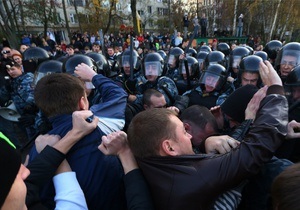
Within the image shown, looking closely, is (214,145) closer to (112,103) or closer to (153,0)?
(112,103)

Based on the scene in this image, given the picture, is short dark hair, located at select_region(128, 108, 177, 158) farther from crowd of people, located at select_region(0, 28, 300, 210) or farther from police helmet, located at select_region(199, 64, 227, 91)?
police helmet, located at select_region(199, 64, 227, 91)

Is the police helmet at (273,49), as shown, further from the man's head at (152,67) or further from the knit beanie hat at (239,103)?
the knit beanie hat at (239,103)

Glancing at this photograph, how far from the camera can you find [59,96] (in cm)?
152

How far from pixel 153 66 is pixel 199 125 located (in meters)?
2.74

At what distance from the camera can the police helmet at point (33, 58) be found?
4.67 meters

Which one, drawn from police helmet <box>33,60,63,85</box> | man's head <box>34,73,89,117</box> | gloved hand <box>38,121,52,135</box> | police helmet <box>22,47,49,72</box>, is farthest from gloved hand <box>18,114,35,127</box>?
man's head <box>34,73,89,117</box>

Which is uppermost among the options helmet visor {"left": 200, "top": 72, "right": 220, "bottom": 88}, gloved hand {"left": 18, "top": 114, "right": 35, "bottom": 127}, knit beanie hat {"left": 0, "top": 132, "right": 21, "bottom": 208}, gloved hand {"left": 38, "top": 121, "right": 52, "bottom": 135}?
knit beanie hat {"left": 0, "top": 132, "right": 21, "bottom": 208}

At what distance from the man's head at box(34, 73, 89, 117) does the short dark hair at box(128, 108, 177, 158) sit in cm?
49

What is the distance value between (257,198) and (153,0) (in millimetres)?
53713

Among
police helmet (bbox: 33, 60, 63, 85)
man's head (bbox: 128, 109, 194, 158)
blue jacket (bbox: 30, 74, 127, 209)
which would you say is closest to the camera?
man's head (bbox: 128, 109, 194, 158)

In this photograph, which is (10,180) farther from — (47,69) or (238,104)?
(47,69)

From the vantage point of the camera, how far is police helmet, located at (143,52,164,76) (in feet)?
13.8

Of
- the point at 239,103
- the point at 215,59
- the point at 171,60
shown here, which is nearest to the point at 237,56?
the point at 215,59

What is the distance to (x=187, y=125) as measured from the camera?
1.70 m
